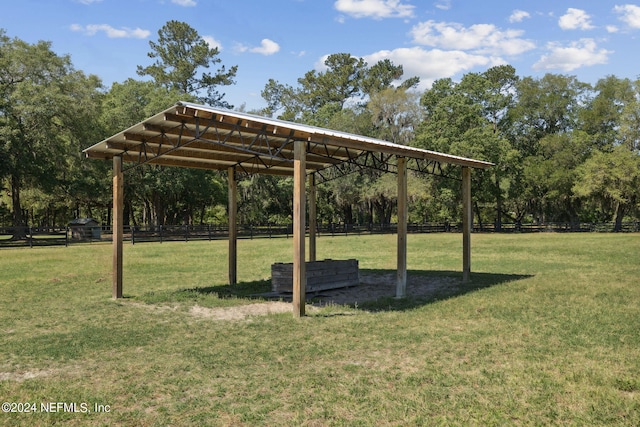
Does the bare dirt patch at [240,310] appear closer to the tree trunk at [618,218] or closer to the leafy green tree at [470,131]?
the leafy green tree at [470,131]

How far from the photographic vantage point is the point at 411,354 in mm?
6379

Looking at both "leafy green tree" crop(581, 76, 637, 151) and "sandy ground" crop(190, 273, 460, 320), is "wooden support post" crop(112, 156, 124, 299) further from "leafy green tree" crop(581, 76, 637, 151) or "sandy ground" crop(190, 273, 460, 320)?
"leafy green tree" crop(581, 76, 637, 151)

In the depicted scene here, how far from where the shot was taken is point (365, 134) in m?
47.7

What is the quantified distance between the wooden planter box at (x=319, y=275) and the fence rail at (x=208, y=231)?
21447mm

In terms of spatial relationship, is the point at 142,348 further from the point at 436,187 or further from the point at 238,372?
the point at 436,187

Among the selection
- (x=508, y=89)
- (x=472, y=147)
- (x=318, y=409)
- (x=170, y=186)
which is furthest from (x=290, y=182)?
(x=318, y=409)

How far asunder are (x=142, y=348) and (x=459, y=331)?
474 centimetres

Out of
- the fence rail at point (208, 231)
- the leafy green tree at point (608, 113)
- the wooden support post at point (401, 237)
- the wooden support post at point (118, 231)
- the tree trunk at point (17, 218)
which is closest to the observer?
the wooden support post at point (401, 237)

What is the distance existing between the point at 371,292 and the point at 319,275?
4.51 ft

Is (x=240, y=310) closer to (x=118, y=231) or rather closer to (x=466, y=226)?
(x=118, y=231)

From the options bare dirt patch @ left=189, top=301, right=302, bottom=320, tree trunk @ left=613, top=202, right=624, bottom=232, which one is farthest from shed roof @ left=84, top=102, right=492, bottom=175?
tree trunk @ left=613, top=202, right=624, bottom=232

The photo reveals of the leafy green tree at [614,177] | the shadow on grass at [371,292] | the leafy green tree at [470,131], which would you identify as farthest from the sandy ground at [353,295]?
the leafy green tree at [614,177]

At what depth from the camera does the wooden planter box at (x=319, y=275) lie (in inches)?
445

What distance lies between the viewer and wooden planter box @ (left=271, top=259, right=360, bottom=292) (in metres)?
11.3
